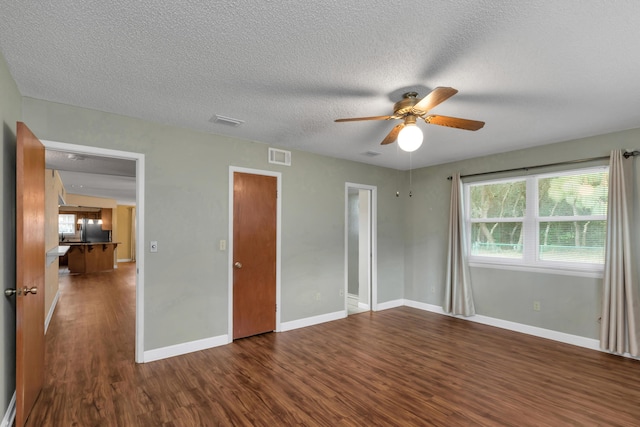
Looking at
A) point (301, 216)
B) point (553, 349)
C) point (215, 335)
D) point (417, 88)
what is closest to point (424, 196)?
point (301, 216)

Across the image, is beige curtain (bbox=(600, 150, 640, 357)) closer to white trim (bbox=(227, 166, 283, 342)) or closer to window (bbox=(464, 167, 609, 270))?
window (bbox=(464, 167, 609, 270))

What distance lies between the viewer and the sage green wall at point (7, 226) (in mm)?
2107

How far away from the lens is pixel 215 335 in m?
3.79

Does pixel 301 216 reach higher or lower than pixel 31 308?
higher

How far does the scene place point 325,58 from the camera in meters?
2.12

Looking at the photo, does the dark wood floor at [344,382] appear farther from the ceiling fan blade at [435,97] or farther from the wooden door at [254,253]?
the ceiling fan blade at [435,97]

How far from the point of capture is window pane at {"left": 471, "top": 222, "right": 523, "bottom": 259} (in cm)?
458

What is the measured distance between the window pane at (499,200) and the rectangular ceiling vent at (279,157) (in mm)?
3024

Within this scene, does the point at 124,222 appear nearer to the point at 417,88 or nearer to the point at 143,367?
the point at 143,367

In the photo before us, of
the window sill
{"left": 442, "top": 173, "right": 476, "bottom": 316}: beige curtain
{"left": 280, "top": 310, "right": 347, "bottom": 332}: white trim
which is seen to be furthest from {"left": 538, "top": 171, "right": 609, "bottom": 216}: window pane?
{"left": 280, "top": 310, "right": 347, "bottom": 332}: white trim

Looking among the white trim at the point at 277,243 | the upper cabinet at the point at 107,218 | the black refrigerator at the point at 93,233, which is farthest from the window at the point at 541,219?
the black refrigerator at the point at 93,233

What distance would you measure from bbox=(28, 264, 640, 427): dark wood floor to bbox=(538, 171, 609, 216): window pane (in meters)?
1.69

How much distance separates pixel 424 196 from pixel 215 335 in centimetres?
412

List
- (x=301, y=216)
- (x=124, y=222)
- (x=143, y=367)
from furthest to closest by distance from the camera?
1. (x=124, y=222)
2. (x=301, y=216)
3. (x=143, y=367)
